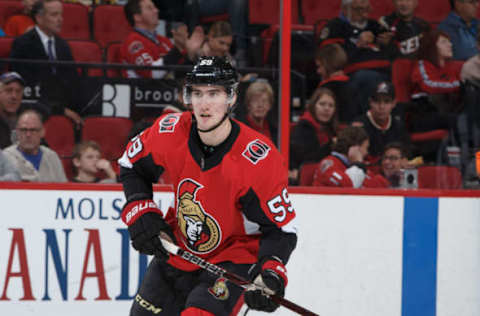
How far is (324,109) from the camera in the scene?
134 inches

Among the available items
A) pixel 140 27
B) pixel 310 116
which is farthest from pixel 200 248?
pixel 140 27

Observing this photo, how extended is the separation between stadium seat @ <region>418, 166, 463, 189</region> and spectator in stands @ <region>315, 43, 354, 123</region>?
428mm

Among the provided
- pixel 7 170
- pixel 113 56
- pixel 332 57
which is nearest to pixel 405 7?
pixel 332 57

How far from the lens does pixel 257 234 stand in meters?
2.39

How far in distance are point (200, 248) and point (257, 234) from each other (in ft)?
0.64

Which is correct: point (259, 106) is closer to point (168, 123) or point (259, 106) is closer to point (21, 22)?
point (168, 123)

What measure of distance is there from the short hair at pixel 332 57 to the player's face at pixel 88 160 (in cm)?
113

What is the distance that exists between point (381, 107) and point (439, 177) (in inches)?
17.0

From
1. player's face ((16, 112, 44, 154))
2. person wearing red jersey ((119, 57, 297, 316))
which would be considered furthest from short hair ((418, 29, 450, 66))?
player's face ((16, 112, 44, 154))

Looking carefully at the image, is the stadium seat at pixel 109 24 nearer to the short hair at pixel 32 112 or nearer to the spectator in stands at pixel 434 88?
the short hair at pixel 32 112

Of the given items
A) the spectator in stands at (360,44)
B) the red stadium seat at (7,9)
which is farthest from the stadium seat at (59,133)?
the spectator in stands at (360,44)

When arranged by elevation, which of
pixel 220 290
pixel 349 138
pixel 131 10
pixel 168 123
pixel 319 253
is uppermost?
pixel 131 10

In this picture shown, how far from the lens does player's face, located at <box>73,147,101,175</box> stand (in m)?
3.20

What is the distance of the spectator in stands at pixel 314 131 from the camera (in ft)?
10.9
